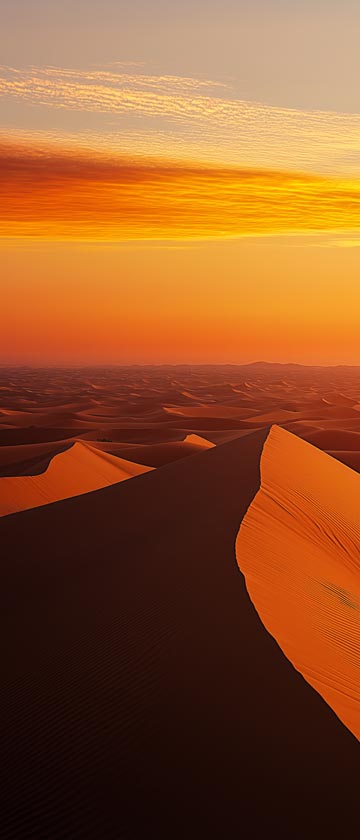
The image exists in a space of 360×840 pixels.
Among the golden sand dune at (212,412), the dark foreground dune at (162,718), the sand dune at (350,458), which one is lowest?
the golden sand dune at (212,412)

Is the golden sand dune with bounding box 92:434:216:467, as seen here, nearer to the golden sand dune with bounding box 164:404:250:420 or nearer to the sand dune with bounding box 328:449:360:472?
the sand dune with bounding box 328:449:360:472

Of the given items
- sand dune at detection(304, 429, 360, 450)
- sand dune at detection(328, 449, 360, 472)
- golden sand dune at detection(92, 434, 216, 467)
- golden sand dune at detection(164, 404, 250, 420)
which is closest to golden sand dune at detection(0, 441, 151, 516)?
golden sand dune at detection(92, 434, 216, 467)

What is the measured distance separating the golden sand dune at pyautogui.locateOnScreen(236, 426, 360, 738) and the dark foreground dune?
27 cm

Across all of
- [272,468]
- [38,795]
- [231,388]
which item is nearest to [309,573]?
[38,795]

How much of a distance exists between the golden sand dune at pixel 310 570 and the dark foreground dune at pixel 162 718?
10.7 inches

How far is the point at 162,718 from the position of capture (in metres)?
5.34

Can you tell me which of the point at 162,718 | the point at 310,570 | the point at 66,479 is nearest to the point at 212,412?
the point at 66,479

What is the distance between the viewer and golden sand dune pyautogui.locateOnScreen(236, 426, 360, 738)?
631cm

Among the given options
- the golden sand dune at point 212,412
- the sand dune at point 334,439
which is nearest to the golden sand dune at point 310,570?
the sand dune at point 334,439

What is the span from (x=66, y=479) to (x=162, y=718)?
20008mm

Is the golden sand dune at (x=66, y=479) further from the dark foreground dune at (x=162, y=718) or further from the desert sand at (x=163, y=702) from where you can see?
the dark foreground dune at (x=162, y=718)

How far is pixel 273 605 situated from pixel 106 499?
25.9 ft

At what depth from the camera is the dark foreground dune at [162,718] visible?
448 cm

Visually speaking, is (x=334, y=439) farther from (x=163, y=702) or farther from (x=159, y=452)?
(x=163, y=702)
